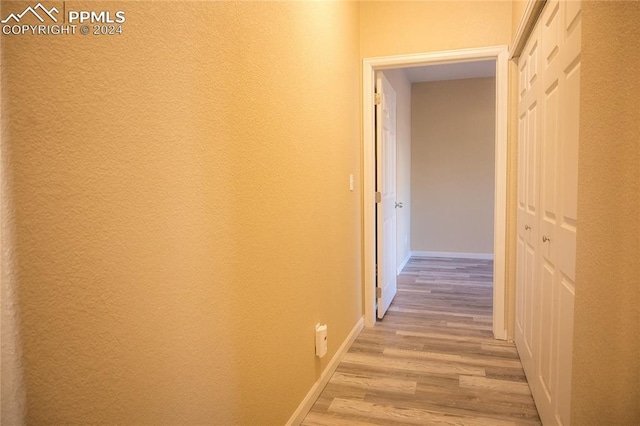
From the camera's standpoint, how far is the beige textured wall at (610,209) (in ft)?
3.81

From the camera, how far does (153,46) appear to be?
978 millimetres

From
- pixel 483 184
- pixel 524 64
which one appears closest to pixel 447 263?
pixel 483 184

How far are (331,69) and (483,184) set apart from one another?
4.17m

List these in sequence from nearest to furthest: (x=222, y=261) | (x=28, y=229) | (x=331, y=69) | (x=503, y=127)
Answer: (x=28, y=229) → (x=222, y=261) → (x=331, y=69) → (x=503, y=127)

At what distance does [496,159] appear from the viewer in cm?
286

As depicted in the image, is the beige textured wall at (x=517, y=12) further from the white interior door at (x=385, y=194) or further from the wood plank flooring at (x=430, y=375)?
the wood plank flooring at (x=430, y=375)

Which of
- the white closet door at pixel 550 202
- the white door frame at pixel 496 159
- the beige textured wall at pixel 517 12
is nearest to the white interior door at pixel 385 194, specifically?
Answer: the white door frame at pixel 496 159

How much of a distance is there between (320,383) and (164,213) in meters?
1.58

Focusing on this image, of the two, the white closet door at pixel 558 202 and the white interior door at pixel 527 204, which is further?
the white interior door at pixel 527 204

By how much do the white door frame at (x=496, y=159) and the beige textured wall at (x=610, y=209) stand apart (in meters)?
1.64

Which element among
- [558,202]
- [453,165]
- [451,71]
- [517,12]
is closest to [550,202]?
[558,202]

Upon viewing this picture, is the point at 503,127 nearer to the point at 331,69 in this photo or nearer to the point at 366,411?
the point at 331,69

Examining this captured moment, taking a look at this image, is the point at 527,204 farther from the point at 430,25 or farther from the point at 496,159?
the point at 430,25

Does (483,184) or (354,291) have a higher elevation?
(483,184)
